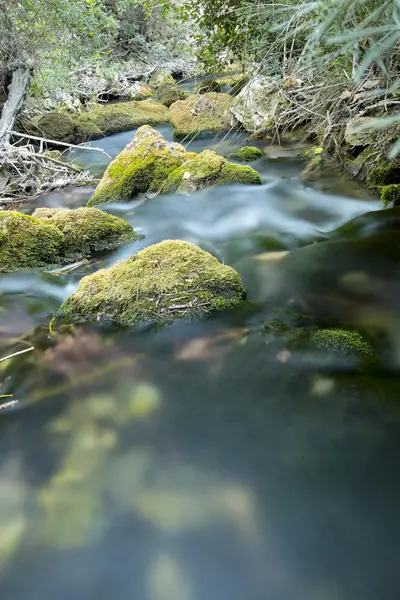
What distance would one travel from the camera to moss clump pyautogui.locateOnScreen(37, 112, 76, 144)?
10.9 m

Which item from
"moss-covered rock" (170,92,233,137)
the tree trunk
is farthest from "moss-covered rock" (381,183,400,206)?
the tree trunk

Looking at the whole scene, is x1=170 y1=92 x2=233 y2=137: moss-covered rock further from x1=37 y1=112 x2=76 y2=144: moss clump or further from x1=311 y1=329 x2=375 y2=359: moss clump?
x1=311 y1=329 x2=375 y2=359: moss clump

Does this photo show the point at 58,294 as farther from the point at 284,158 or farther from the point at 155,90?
the point at 155,90

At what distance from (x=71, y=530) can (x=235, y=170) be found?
603 cm

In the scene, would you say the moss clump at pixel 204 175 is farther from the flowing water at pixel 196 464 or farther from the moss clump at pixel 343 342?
the moss clump at pixel 343 342

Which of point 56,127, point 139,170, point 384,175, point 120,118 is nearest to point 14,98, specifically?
point 56,127

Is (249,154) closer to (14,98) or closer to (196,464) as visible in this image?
(14,98)

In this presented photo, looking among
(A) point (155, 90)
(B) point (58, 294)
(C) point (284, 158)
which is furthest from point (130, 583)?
(A) point (155, 90)

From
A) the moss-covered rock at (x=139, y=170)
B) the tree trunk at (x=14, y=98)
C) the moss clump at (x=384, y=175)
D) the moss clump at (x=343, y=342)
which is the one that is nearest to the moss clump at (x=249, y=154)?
the moss-covered rock at (x=139, y=170)

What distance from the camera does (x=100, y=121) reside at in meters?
12.5

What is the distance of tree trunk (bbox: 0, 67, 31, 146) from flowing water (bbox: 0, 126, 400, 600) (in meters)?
6.74

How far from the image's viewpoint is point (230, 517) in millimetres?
2088

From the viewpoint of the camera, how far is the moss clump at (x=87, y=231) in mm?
4961

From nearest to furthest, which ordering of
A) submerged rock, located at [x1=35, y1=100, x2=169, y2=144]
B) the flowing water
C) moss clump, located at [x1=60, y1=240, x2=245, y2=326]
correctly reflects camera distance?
the flowing water
moss clump, located at [x1=60, y1=240, x2=245, y2=326]
submerged rock, located at [x1=35, y1=100, x2=169, y2=144]
